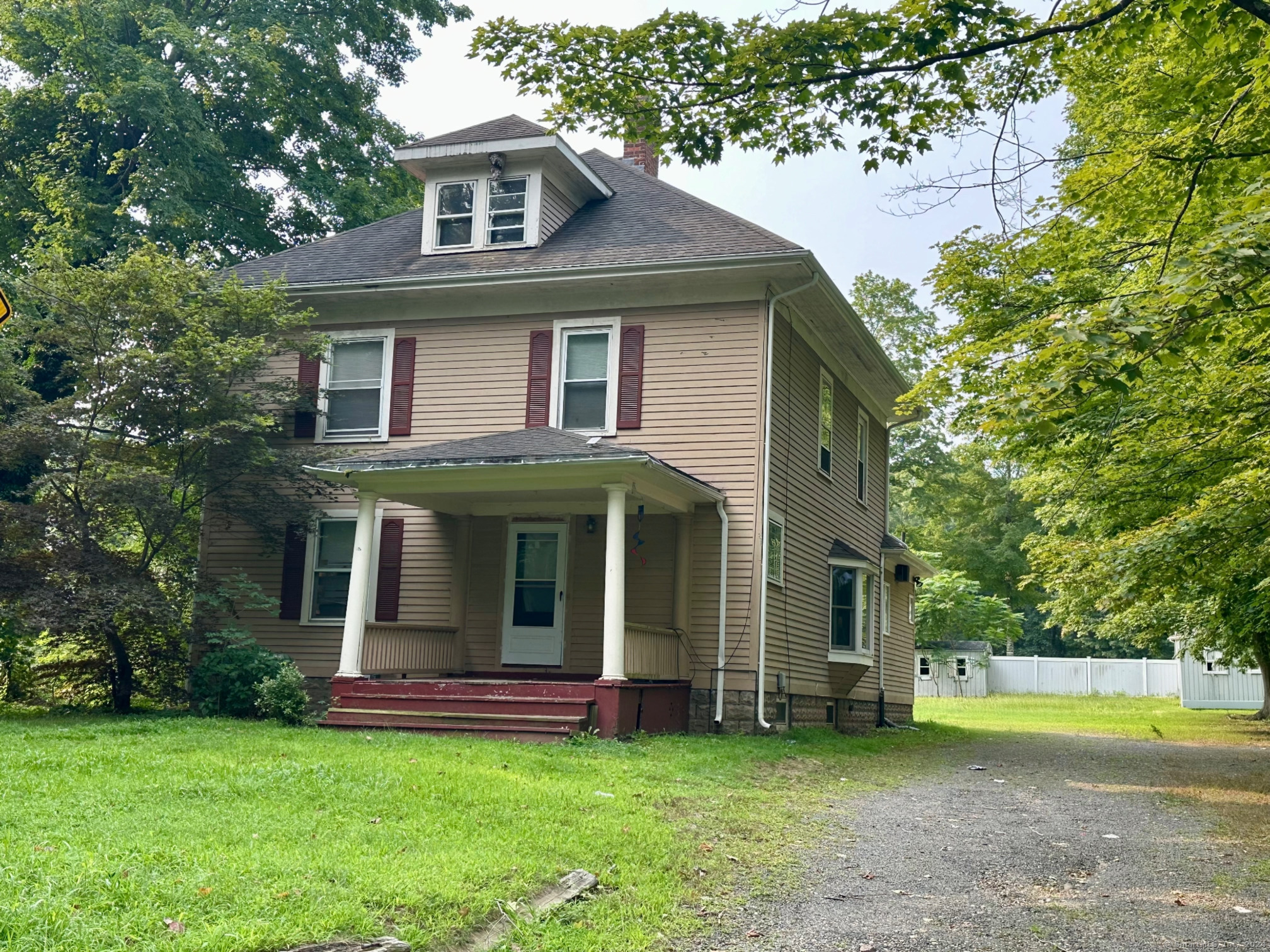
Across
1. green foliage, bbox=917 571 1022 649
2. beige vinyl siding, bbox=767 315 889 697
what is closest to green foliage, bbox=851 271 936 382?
green foliage, bbox=917 571 1022 649

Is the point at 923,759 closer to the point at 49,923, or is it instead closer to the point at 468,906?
the point at 468,906

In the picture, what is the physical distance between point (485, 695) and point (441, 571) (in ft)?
9.99

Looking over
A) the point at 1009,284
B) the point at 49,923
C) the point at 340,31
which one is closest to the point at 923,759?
the point at 1009,284

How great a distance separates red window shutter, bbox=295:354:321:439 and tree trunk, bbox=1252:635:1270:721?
1856cm

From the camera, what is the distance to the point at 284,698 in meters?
12.7

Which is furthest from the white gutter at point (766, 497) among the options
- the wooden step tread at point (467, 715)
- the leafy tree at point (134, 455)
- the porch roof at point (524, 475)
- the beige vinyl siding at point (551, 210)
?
the leafy tree at point (134, 455)

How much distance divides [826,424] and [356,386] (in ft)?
23.5

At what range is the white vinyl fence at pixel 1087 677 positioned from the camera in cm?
4100

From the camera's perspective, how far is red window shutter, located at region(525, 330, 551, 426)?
49.0 feet

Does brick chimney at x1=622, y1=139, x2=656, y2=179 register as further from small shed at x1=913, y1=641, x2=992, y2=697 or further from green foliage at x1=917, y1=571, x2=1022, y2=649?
small shed at x1=913, y1=641, x2=992, y2=697

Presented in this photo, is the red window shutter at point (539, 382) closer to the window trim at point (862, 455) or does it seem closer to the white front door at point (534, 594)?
the white front door at point (534, 594)

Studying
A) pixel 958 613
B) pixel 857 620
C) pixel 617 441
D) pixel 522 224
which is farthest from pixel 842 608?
pixel 958 613

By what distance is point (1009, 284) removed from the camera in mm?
10945

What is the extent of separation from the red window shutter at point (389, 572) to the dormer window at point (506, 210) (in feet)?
14.4
